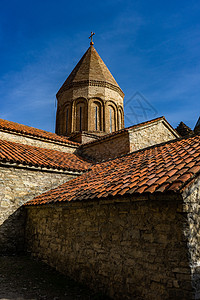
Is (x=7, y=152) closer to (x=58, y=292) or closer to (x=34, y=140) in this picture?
(x=34, y=140)

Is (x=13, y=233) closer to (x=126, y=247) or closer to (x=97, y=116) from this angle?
(x=126, y=247)

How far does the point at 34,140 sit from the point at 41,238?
5565mm

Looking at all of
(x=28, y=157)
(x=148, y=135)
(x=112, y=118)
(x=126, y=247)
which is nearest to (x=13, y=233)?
(x=28, y=157)

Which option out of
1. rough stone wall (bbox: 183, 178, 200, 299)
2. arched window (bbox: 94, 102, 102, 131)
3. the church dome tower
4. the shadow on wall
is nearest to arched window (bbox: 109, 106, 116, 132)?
the church dome tower

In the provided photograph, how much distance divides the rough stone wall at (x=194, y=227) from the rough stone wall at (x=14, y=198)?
5.67m

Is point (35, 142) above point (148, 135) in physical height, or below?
below

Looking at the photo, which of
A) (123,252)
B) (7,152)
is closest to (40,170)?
(7,152)

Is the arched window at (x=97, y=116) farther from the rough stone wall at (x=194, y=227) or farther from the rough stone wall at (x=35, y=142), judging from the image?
the rough stone wall at (x=194, y=227)

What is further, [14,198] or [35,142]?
[35,142]

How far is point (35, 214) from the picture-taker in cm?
684

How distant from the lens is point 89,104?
14797 mm

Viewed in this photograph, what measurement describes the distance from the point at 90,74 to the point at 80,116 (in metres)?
3.41

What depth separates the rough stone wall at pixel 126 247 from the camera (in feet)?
10.3

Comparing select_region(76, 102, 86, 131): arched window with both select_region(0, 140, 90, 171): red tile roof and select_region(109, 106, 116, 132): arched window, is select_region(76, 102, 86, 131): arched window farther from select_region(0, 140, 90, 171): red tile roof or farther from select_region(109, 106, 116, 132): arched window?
select_region(0, 140, 90, 171): red tile roof
